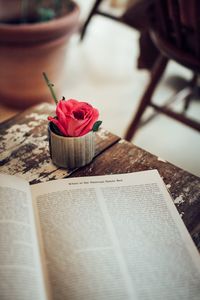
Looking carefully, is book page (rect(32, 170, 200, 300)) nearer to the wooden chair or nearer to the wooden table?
the wooden table

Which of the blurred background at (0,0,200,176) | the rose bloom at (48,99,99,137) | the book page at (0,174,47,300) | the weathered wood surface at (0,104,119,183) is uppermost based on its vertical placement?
the rose bloom at (48,99,99,137)

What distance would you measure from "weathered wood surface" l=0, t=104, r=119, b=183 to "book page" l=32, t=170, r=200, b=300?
0.05m

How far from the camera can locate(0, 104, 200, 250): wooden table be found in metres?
0.69

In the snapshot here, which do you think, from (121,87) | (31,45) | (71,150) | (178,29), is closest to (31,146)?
(71,150)

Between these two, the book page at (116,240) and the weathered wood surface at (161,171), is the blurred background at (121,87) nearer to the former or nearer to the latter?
the weathered wood surface at (161,171)

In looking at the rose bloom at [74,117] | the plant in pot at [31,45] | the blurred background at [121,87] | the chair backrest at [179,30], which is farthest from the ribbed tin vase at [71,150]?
the plant in pot at [31,45]

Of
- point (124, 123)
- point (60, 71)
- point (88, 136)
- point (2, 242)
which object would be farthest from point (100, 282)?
point (60, 71)

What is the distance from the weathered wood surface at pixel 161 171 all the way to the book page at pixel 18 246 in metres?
0.13

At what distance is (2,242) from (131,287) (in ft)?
0.66

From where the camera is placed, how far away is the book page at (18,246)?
0.50 metres

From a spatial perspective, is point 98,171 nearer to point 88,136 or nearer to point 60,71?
point 88,136

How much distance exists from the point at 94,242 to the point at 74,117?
9.1 inches

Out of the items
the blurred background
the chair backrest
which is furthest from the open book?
the blurred background

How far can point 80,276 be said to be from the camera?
0.54 m
